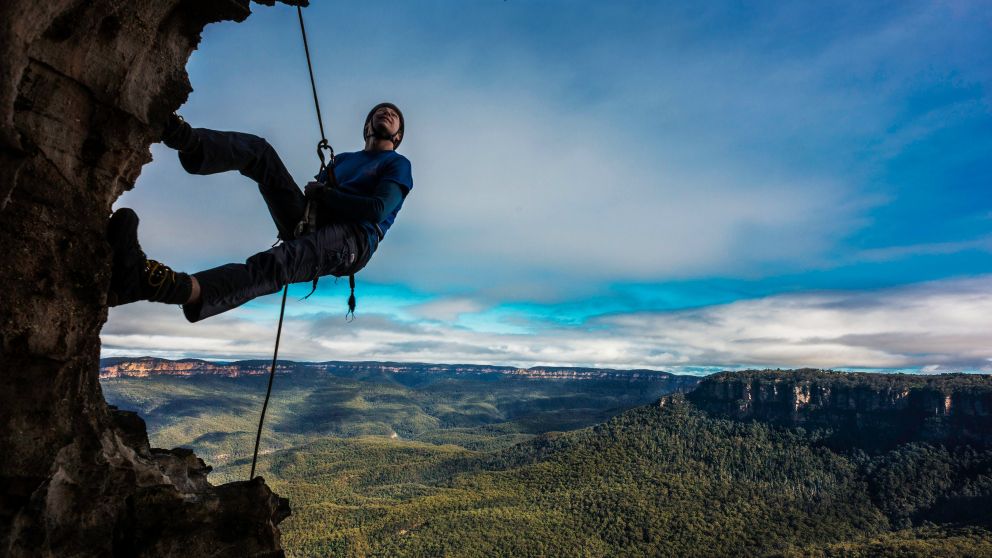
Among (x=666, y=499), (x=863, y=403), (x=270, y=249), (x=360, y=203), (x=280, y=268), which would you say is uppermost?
(x=360, y=203)

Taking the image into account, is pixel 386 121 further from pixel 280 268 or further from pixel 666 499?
pixel 666 499

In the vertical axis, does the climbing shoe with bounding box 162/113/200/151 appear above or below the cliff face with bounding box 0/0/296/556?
above

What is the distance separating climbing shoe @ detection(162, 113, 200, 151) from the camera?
470 cm

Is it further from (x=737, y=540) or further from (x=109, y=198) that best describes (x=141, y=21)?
(x=737, y=540)

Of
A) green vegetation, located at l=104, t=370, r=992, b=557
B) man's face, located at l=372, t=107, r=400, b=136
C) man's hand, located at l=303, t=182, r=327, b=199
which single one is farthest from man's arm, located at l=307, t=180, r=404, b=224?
green vegetation, located at l=104, t=370, r=992, b=557

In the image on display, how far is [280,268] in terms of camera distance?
5.11 m

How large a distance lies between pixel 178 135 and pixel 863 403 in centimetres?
17566

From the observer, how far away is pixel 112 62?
13.0 feet

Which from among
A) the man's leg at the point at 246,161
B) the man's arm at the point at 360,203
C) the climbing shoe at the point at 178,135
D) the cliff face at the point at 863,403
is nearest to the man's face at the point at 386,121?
the man's arm at the point at 360,203

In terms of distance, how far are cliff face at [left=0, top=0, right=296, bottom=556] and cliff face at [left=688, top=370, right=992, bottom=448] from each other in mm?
165454

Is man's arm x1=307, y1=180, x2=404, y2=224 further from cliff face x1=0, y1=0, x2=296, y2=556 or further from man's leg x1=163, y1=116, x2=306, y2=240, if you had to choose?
cliff face x1=0, y1=0, x2=296, y2=556

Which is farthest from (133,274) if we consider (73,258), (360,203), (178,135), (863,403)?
(863,403)

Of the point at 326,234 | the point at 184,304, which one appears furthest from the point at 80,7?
the point at 326,234

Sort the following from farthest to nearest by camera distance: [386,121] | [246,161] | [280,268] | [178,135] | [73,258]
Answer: [386,121], [246,161], [280,268], [178,135], [73,258]
